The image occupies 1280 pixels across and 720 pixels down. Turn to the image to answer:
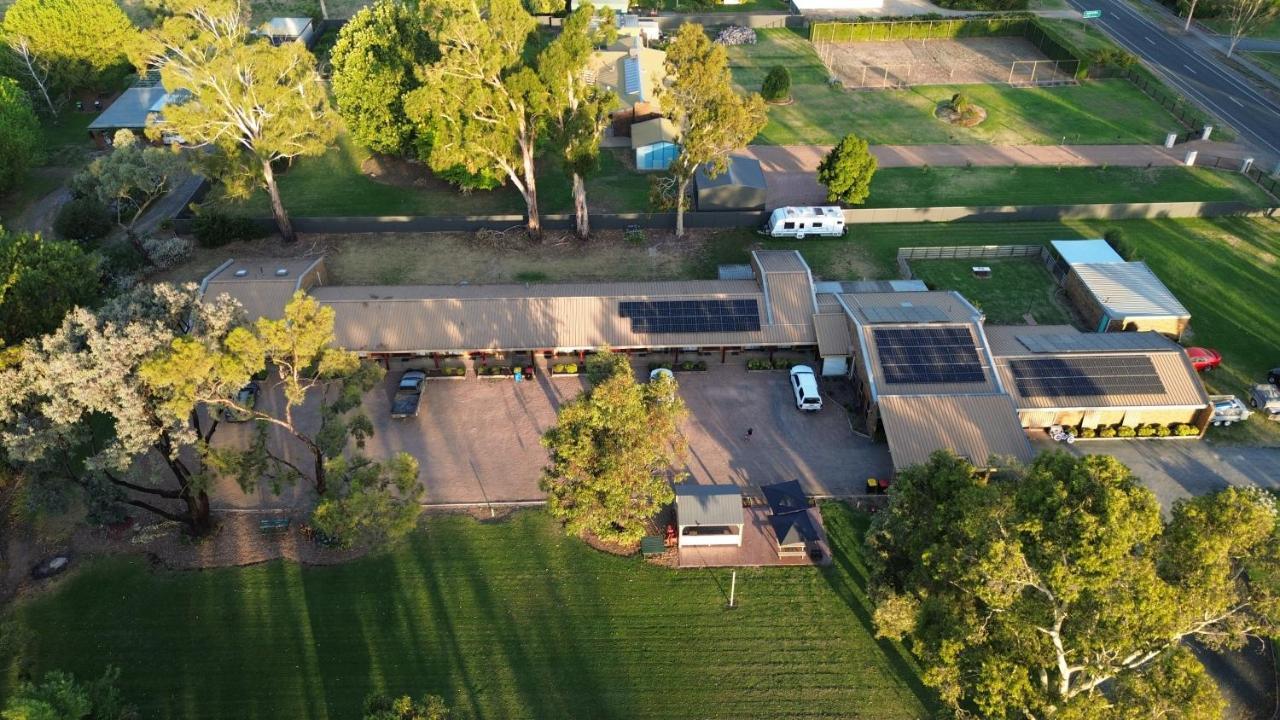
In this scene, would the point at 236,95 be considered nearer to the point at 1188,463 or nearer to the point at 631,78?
the point at 631,78

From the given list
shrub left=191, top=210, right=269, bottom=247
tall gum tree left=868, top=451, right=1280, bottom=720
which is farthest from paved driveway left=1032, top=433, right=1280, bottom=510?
shrub left=191, top=210, right=269, bottom=247

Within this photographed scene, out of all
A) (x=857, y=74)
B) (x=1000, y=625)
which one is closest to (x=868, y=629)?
(x=1000, y=625)

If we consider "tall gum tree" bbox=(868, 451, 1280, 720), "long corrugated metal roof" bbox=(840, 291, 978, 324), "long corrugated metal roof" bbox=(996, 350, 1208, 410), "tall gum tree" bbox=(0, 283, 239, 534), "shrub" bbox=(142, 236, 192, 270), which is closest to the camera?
"tall gum tree" bbox=(868, 451, 1280, 720)

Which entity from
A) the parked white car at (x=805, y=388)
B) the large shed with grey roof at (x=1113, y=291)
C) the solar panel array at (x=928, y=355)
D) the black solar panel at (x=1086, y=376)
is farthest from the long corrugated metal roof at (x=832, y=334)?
the large shed with grey roof at (x=1113, y=291)

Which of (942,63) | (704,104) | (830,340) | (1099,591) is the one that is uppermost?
(704,104)

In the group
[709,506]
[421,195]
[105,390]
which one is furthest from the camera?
[421,195]

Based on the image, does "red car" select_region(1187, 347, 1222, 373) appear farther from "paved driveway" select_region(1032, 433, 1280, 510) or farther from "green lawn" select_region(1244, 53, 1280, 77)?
"green lawn" select_region(1244, 53, 1280, 77)

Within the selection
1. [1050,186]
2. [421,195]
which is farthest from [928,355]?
[421,195]
